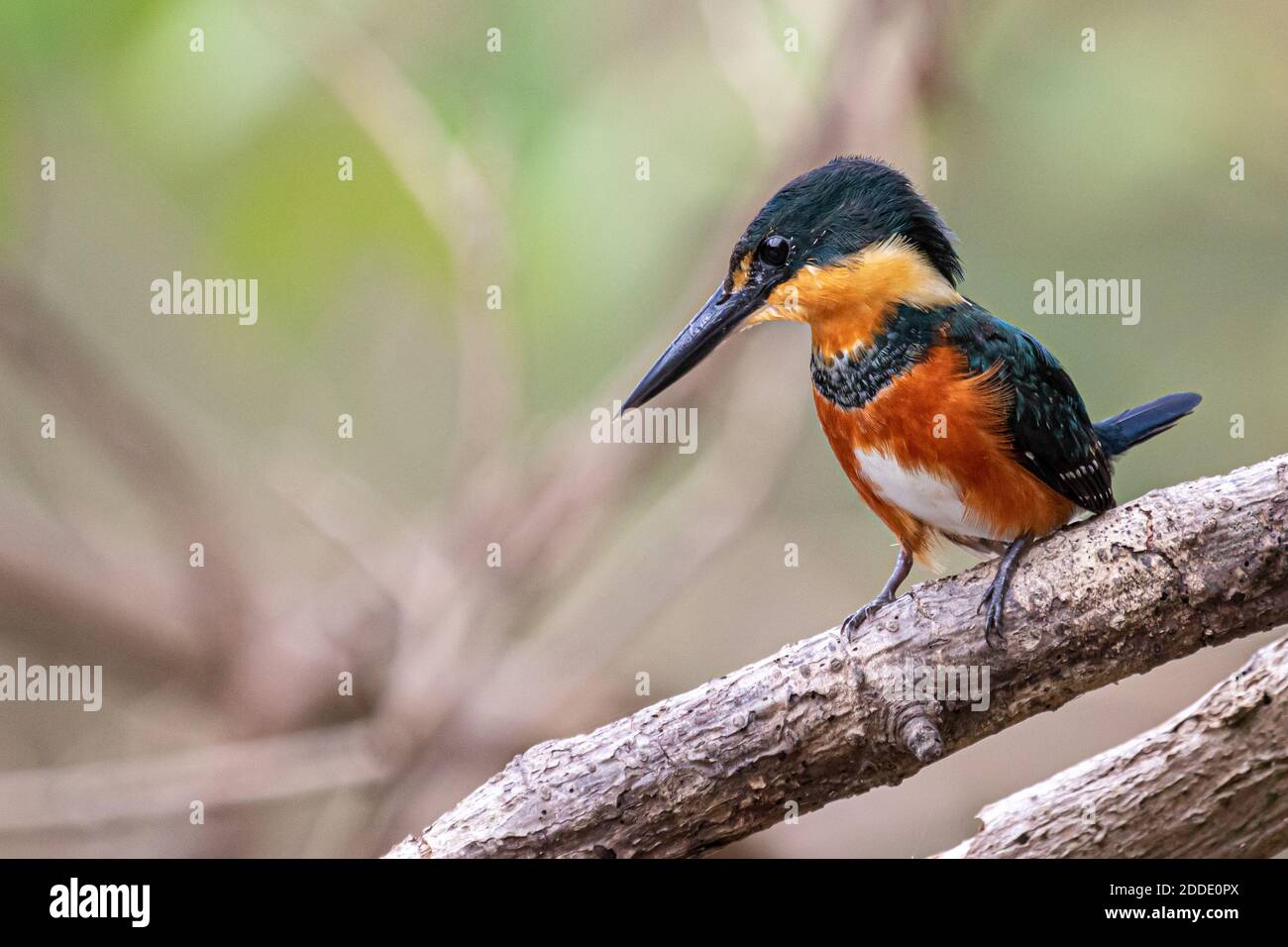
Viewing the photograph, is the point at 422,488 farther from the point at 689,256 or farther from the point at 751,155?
the point at 751,155

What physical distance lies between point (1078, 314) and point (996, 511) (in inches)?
56.1

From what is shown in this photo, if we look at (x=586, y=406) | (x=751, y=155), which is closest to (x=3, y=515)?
(x=586, y=406)

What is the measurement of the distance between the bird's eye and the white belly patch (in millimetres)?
316

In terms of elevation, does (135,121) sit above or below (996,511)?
above

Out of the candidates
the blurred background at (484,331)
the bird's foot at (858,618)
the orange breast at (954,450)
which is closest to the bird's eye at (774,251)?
the orange breast at (954,450)

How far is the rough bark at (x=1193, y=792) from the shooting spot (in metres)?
1.68

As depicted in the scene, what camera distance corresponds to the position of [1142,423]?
205cm

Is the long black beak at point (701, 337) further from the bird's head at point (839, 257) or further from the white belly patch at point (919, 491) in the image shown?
the white belly patch at point (919, 491)

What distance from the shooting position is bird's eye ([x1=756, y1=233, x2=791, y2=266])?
5.88ft

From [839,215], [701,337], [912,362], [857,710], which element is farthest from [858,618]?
[839,215]

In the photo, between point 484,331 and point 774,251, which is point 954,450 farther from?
point 484,331

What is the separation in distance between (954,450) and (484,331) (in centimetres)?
156
